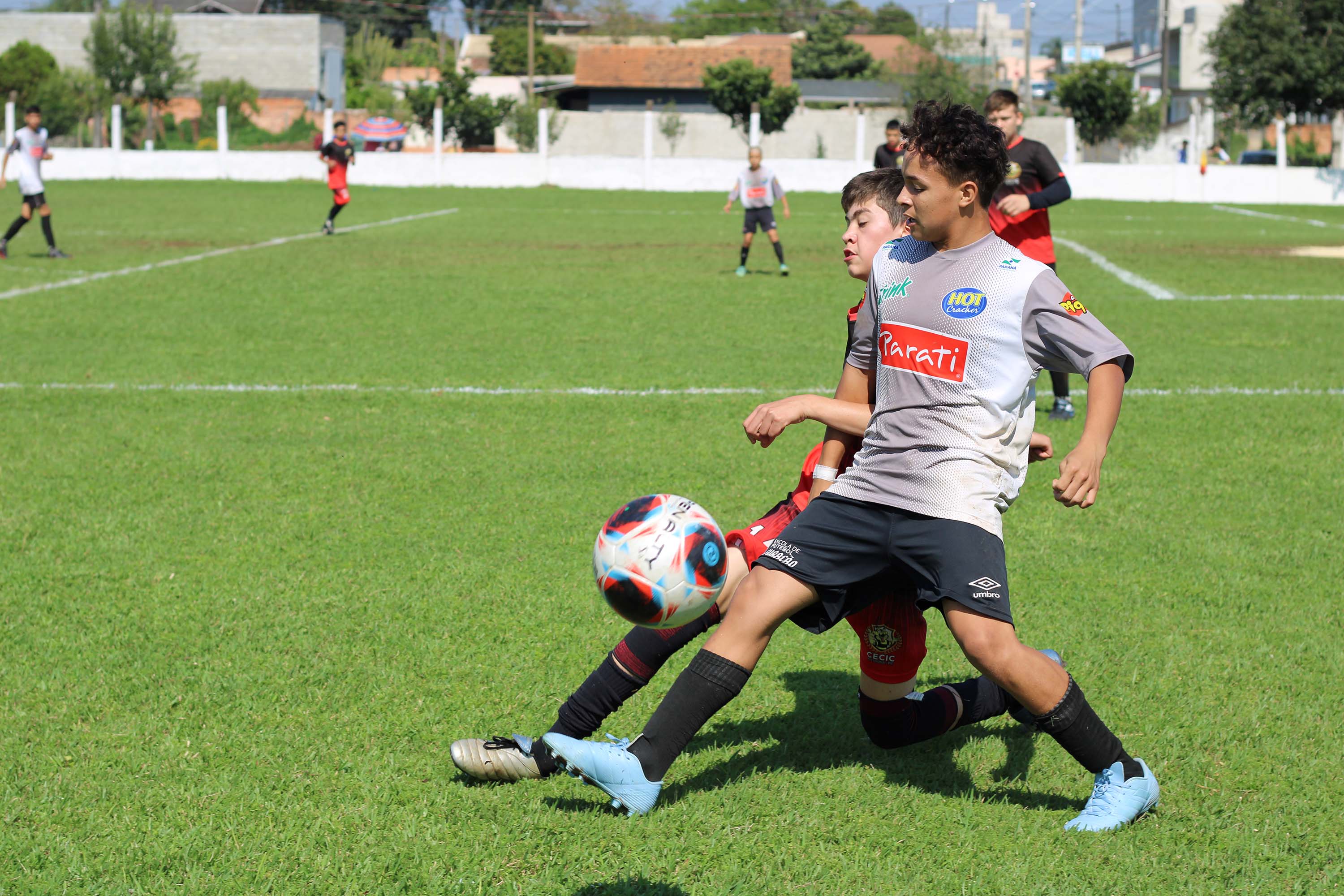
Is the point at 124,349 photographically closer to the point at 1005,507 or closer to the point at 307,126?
the point at 1005,507

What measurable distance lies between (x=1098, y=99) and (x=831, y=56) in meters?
40.7

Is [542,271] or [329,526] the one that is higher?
[542,271]

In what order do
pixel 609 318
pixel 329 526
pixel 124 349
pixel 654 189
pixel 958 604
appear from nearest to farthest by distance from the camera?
1. pixel 958 604
2. pixel 329 526
3. pixel 124 349
4. pixel 609 318
5. pixel 654 189

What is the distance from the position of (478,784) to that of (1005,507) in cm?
159

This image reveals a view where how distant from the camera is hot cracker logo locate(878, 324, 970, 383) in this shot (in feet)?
10.7

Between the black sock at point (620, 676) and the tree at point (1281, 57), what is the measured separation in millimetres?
43097

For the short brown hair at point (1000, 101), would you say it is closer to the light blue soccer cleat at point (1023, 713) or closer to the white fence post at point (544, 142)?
the light blue soccer cleat at point (1023, 713)

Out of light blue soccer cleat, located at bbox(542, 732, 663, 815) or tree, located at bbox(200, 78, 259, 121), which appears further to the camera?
tree, located at bbox(200, 78, 259, 121)

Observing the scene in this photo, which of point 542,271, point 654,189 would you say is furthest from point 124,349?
point 654,189

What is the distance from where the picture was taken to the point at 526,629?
4805mm

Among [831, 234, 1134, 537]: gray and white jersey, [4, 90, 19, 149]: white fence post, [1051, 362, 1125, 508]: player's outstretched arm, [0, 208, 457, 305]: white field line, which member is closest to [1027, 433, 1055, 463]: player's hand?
[831, 234, 1134, 537]: gray and white jersey

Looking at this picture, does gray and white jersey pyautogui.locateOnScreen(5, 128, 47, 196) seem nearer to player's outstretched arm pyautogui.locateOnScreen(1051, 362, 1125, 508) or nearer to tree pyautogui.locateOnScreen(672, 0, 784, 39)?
player's outstretched arm pyautogui.locateOnScreen(1051, 362, 1125, 508)

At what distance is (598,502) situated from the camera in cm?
659

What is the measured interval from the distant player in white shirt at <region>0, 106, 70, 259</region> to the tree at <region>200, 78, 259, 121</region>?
3907 centimetres
